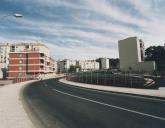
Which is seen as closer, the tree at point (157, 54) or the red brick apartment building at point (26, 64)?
the red brick apartment building at point (26, 64)

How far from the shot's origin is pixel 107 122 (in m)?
8.22

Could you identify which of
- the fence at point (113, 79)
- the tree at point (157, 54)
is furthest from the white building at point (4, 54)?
the fence at point (113, 79)

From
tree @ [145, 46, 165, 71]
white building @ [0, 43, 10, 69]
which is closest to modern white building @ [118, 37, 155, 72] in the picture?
tree @ [145, 46, 165, 71]

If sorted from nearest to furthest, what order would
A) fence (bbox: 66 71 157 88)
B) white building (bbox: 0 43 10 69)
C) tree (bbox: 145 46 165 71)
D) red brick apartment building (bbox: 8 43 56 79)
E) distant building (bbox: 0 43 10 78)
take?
fence (bbox: 66 71 157 88) → red brick apartment building (bbox: 8 43 56 79) → tree (bbox: 145 46 165 71) → distant building (bbox: 0 43 10 78) → white building (bbox: 0 43 10 69)

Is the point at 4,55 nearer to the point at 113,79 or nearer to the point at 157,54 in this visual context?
the point at 157,54

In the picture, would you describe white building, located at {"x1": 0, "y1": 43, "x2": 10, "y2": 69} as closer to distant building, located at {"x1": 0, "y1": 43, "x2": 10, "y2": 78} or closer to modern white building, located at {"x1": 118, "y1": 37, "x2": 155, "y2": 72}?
distant building, located at {"x1": 0, "y1": 43, "x2": 10, "y2": 78}

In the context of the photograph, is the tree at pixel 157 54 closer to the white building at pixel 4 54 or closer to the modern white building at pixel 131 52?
the modern white building at pixel 131 52

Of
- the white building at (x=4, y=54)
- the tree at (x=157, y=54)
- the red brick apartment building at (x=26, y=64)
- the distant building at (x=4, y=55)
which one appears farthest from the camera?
the white building at (x=4, y=54)

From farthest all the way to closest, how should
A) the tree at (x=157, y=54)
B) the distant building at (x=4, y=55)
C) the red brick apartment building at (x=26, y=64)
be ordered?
the distant building at (x=4, y=55) < the tree at (x=157, y=54) < the red brick apartment building at (x=26, y=64)

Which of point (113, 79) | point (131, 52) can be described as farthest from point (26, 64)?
point (113, 79)

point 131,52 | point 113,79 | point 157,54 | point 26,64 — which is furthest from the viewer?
point 131,52

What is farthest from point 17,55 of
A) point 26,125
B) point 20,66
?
point 26,125

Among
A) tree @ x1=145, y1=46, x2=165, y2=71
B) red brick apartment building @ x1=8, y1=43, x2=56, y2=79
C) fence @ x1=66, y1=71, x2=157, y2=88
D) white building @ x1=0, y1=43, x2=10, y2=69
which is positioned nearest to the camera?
fence @ x1=66, y1=71, x2=157, y2=88

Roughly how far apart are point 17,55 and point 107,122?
100 metres
